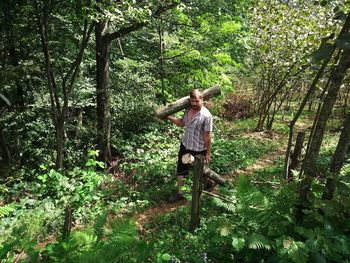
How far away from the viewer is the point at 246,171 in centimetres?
818

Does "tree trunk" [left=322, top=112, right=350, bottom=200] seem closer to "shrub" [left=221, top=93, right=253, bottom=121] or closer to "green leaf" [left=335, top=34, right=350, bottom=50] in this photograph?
"green leaf" [left=335, top=34, right=350, bottom=50]

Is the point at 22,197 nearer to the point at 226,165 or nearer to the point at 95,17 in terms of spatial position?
the point at 95,17

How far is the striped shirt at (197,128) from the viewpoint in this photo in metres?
5.54

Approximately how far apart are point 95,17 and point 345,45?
3.66m

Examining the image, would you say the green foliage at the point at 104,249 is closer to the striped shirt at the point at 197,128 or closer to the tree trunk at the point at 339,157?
the tree trunk at the point at 339,157

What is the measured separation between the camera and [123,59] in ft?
32.3

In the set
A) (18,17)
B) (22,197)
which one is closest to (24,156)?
(22,197)

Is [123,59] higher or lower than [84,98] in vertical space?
higher

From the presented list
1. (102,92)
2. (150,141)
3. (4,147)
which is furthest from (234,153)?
(4,147)

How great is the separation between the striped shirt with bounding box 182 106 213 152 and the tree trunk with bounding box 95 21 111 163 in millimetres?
2790

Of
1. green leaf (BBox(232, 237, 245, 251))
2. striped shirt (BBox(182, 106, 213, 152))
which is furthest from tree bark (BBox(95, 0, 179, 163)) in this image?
green leaf (BBox(232, 237, 245, 251))

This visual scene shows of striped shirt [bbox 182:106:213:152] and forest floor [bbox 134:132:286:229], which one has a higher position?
striped shirt [bbox 182:106:213:152]

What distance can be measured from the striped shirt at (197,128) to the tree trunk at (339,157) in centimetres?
259

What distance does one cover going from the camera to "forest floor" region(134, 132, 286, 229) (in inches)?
222
